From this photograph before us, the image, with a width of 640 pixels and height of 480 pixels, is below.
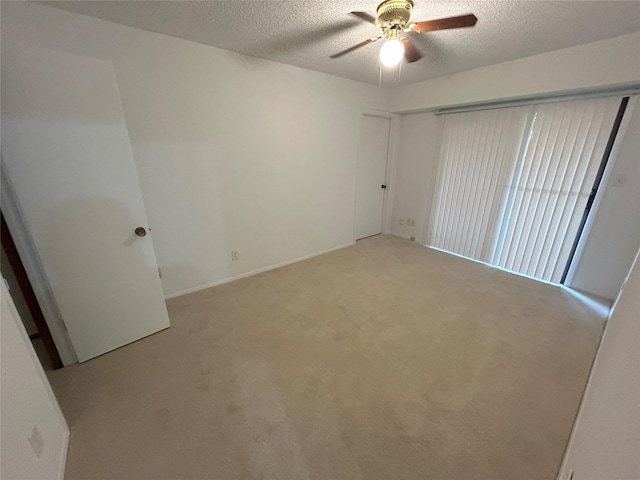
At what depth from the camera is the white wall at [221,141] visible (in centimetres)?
202

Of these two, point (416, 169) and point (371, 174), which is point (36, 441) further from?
point (416, 169)

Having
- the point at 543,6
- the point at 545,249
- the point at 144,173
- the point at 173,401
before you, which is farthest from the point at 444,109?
the point at 173,401

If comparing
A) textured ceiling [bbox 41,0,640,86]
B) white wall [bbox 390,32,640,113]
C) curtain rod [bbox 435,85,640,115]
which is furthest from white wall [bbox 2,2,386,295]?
curtain rod [bbox 435,85,640,115]

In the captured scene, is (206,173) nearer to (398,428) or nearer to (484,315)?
(398,428)

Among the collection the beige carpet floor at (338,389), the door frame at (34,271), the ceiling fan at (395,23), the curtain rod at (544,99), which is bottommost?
the beige carpet floor at (338,389)

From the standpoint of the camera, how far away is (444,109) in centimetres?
353

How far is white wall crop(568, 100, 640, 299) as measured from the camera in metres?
2.37

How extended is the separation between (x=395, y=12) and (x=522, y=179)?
2.56m

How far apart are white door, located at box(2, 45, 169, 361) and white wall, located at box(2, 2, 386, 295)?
28 cm

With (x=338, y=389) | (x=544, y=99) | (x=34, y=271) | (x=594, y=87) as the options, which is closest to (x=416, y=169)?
(x=544, y=99)

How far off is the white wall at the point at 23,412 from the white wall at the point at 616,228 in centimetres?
434

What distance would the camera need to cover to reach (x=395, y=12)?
4.92 feet

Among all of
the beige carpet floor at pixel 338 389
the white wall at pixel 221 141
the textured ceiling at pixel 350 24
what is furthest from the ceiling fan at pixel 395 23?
the beige carpet floor at pixel 338 389

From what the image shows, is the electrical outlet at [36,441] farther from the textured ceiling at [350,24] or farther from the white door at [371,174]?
the white door at [371,174]
